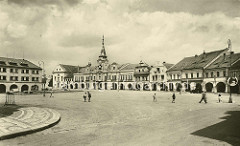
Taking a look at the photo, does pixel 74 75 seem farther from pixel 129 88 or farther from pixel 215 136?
pixel 215 136

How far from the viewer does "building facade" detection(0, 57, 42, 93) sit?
195 feet

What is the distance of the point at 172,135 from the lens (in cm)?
941

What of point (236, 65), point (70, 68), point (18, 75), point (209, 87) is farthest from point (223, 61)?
point (70, 68)

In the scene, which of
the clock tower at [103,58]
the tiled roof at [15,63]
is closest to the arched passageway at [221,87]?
the clock tower at [103,58]

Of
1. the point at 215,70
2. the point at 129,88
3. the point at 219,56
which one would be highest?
the point at 219,56

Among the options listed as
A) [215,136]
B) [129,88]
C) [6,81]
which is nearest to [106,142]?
[215,136]

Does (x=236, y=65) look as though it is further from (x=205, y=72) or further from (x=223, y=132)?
(x=223, y=132)

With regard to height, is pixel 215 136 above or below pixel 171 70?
below

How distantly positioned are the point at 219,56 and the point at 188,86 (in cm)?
1147

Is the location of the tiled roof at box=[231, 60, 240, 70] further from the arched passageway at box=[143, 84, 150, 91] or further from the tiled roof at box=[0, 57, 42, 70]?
the tiled roof at box=[0, 57, 42, 70]

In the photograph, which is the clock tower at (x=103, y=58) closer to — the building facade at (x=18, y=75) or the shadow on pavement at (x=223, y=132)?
the building facade at (x=18, y=75)

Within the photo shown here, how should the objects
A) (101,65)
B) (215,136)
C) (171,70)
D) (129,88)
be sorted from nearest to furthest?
(215,136), (171,70), (129,88), (101,65)

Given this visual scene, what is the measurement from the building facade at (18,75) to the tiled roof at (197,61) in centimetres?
4463

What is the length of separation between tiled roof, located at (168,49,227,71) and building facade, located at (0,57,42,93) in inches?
1757
